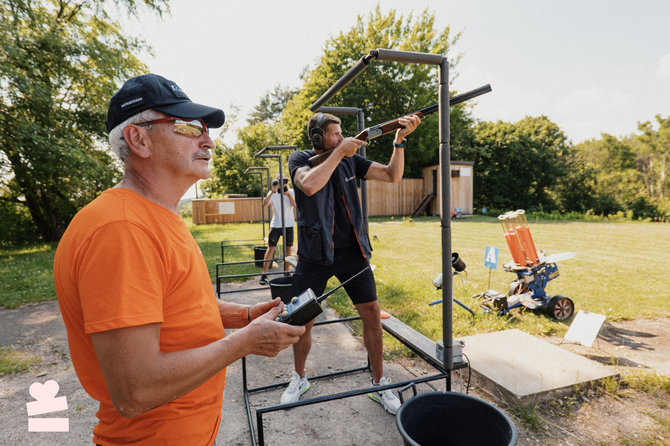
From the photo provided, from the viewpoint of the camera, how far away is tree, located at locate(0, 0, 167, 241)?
997 centimetres

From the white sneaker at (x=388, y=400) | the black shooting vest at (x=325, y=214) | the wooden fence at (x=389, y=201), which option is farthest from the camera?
the wooden fence at (x=389, y=201)

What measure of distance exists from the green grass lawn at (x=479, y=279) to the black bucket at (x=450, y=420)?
2.04m

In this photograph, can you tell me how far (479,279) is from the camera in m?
6.27

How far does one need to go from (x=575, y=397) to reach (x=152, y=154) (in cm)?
339

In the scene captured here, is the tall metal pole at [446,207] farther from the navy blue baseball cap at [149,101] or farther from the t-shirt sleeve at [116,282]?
the t-shirt sleeve at [116,282]

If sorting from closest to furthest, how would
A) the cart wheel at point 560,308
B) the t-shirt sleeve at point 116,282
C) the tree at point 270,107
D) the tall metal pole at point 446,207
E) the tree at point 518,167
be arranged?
the t-shirt sleeve at point 116,282 < the tall metal pole at point 446,207 < the cart wheel at point 560,308 < the tree at point 518,167 < the tree at point 270,107

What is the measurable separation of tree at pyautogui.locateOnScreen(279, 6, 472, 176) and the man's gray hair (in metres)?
21.8

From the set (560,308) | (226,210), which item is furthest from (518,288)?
(226,210)

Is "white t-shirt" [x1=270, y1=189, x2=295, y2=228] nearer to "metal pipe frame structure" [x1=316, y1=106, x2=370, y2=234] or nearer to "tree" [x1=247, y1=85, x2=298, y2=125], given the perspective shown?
"metal pipe frame structure" [x1=316, y1=106, x2=370, y2=234]

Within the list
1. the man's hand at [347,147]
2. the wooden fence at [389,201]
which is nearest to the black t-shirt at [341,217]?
the man's hand at [347,147]

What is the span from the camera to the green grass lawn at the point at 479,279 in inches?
175

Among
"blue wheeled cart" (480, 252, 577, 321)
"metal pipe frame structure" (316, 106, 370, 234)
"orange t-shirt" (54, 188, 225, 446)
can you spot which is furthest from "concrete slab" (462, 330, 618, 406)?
"orange t-shirt" (54, 188, 225, 446)

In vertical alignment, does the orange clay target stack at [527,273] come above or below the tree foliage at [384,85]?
below

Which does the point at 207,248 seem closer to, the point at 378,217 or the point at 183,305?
the point at 183,305
